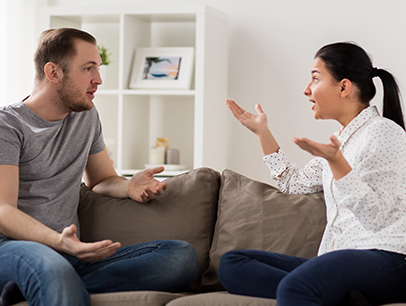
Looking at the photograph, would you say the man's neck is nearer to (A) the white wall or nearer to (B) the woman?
(B) the woman

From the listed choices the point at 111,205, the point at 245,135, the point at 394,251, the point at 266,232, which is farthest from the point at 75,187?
the point at 245,135

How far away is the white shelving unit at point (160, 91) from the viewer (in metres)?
2.99

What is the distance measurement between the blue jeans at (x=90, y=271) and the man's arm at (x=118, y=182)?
0.69ft

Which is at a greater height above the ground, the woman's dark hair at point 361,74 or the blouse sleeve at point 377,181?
the woman's dark hair at point 361,74

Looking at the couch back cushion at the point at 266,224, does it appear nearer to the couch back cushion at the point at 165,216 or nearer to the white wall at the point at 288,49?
the couch back cushion at the point at 165,216

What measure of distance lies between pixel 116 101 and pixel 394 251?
2.52 meters

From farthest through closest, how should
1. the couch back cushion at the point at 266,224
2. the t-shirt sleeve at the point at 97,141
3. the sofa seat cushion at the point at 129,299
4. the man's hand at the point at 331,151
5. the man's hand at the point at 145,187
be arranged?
the t-shirt sleeve at the point at 97,141, the man's hand at the point at 145,187, the couch back cushion at the point at 266,224, the sofa seat cushion at the point at 129,299, the man's hand at the point at 331,151

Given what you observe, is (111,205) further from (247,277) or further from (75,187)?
(247,277)

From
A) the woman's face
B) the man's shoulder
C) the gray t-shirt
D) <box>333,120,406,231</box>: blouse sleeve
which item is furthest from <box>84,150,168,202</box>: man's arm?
<box>333,120,406,231</box>: blouse sleeve

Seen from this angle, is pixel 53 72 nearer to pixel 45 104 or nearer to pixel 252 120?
pixel 45 104

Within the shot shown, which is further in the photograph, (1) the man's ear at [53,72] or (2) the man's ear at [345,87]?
(1) the man's ear at [53,72]

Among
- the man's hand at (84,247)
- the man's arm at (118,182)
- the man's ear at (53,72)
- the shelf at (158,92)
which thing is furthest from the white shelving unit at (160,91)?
the man's hand at (84,247)

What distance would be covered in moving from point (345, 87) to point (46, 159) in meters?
1.04

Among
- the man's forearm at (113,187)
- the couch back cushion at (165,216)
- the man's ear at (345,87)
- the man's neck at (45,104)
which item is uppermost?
the man's ear at (345,87)
